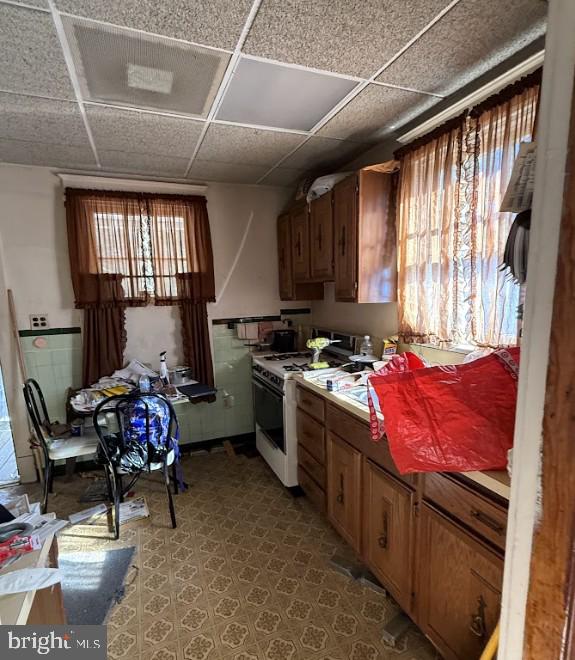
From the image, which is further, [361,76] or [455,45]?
[361,76]

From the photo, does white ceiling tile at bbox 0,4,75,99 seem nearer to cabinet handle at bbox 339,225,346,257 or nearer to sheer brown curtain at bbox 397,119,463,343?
cabinet handle at bbox 339,225,346,257

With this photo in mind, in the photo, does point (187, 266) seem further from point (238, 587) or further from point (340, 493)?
point (238, 587)

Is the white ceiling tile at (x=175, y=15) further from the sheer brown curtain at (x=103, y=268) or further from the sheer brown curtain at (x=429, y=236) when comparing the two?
the sheer brown curtain at (x=103, y=268)

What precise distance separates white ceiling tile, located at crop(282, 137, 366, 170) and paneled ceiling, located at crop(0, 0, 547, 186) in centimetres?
2

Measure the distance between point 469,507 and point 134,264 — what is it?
281 centimetres

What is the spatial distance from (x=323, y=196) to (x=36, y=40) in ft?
A: 5.48

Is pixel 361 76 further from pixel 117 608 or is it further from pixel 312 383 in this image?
pixel 117 608

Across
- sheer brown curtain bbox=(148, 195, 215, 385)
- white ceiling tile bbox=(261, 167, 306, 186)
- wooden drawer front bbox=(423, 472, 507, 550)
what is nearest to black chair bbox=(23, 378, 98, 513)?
sheer brown curtain bbox=(148, 195, 215, 385)

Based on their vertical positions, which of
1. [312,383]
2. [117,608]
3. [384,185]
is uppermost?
[384,185]

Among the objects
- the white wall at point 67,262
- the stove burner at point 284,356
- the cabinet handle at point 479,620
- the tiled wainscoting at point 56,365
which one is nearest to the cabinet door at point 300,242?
the white wall at point 67,262

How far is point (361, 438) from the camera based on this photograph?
1694 millimetres

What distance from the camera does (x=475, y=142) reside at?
5.13 feet

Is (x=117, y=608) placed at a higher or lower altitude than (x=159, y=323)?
lower

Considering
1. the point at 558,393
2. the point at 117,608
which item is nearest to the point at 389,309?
the point at 558,393
